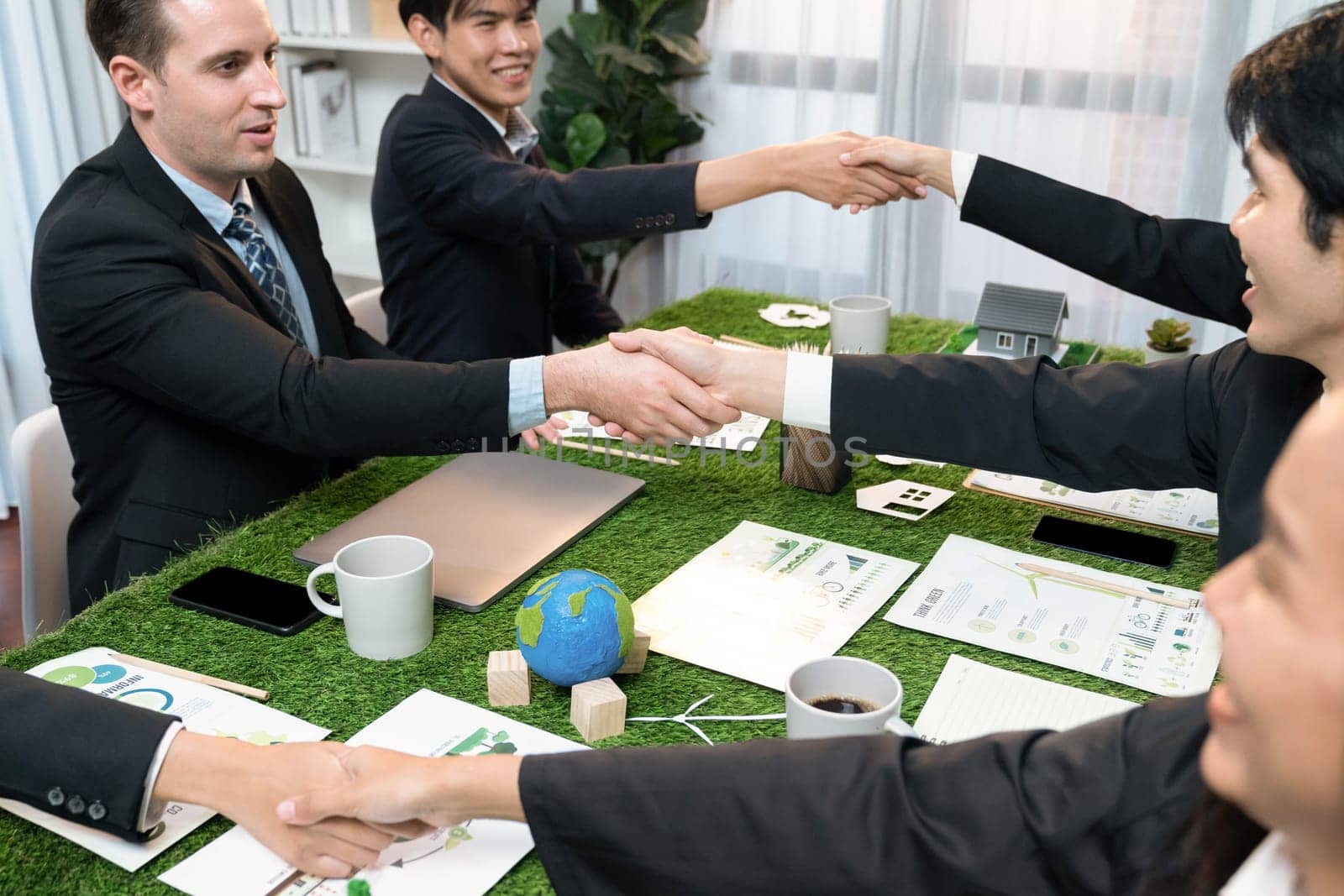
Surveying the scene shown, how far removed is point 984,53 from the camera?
3508 millimetres

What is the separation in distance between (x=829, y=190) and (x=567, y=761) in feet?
5.16

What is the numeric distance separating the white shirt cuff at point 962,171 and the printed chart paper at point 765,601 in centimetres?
75

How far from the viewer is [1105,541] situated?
1.49 meters

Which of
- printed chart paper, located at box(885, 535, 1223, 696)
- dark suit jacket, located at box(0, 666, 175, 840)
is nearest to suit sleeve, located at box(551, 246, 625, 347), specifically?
printed chart paper, located at box(885, 535, 1223, 696)

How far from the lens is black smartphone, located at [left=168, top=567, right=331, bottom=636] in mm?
1302

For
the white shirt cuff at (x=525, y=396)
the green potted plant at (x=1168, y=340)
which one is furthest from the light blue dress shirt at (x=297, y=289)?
the green potted plant at (x=1168, y=340)

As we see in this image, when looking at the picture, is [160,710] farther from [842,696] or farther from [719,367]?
[719,367]

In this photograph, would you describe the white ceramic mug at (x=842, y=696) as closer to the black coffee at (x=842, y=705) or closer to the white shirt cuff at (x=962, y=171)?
the black coffee at (x=842, y=705)

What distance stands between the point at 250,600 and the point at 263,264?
0.75m

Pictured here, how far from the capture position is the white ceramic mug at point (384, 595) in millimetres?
1204

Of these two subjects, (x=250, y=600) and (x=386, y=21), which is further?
(x=386, y=21)

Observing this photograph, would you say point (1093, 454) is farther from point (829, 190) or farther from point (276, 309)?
point (276, 309)

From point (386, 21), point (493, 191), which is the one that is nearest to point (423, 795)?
point (493, 191)

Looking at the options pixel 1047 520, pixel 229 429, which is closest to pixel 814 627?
pixel 1047 520
